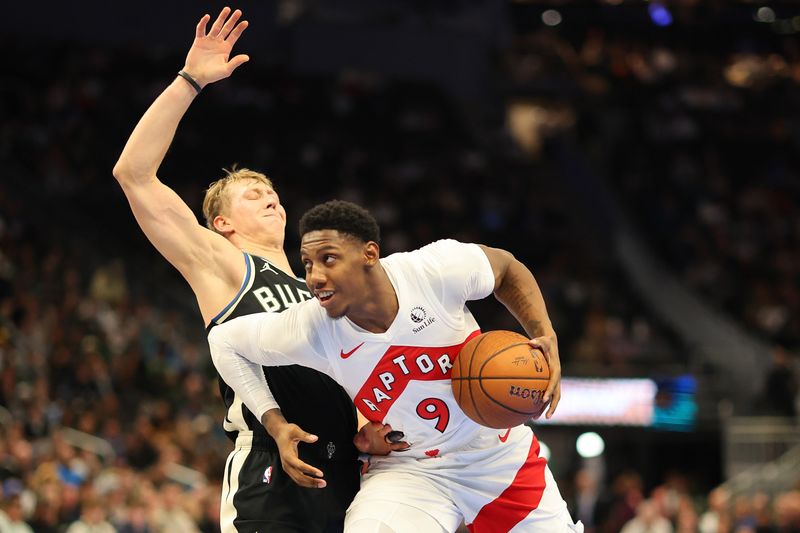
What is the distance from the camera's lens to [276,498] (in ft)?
17.8

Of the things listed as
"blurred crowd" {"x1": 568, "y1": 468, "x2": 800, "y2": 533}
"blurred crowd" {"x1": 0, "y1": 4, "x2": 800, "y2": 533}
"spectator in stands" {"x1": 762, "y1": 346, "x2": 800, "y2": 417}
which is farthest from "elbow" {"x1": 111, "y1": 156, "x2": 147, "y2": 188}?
"spectator in stands" {"x1": 762, "y1": 346, "x2": 800, "y2": 417}

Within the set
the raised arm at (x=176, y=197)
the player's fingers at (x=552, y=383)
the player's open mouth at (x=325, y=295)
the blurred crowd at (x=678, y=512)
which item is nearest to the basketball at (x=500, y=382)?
the player's fingers at (x=552, y=383)

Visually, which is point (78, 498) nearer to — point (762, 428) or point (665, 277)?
point (762, 428)

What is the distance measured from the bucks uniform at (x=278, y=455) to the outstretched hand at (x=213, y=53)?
1.00 m

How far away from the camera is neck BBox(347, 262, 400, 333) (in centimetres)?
499

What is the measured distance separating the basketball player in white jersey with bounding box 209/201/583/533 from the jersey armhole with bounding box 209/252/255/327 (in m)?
0.26

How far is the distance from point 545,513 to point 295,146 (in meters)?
17.7

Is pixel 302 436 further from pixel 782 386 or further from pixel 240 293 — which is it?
pixel 782 386

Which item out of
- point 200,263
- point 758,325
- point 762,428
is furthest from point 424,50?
point 200,263

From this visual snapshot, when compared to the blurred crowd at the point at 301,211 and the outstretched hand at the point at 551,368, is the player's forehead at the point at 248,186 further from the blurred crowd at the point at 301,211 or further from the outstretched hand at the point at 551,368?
the blurred crowd at the point at 301,211

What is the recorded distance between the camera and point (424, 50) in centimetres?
2631

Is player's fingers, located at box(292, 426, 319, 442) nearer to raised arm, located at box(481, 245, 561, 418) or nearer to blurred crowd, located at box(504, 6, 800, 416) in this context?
raised arm, located at box(481, 245, 561, 418)

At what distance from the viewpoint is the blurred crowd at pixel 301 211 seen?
1356 centimetres

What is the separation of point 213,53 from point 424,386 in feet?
6.90
